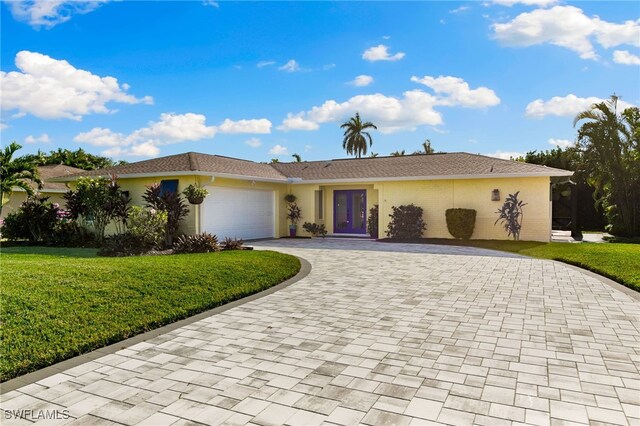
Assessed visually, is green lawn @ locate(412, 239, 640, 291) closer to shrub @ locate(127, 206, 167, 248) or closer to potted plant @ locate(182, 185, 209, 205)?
potted plant @ locate(182, 185, 209, 205)

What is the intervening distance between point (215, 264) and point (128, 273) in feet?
6.22

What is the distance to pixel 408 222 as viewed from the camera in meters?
16.8

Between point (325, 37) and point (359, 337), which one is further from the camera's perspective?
point (325, 37)

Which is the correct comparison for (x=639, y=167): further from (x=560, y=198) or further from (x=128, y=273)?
(x=128, y=273)

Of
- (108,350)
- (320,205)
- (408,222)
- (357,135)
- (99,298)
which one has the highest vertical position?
(357,135)

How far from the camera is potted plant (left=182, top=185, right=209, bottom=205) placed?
→ 14453mm

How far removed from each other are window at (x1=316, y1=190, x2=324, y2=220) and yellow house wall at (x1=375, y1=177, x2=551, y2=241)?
10.00 ft

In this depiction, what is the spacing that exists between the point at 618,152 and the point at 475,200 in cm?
763

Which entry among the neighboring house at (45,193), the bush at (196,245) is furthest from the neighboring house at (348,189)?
the neighboring house at (45,193)

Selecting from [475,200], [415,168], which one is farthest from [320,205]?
[475,200]

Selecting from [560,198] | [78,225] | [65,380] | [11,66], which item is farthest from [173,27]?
[560,198]

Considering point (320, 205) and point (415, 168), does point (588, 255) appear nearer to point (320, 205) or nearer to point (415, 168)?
point (415, 168)

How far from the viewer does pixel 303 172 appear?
2061 cm

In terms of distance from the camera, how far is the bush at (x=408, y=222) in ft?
55.1
